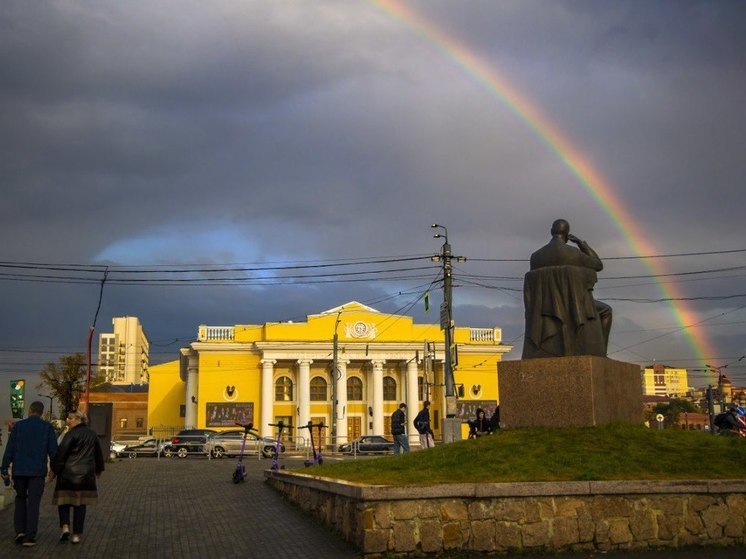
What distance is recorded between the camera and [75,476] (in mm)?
10086

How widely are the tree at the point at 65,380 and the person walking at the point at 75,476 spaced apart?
45.8 m

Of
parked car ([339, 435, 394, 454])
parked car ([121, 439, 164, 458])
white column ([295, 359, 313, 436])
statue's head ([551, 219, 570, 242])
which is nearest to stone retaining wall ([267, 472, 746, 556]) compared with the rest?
statue's head ([551, 219, 570, 242])

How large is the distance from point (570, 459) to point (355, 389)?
186ft

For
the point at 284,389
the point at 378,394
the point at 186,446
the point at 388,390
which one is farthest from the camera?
the point at 388,390

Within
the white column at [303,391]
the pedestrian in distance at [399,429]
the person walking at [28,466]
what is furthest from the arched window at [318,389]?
the person walking at [28,466]

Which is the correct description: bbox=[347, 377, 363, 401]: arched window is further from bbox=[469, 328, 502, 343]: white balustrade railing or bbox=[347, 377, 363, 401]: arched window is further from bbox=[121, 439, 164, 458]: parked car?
bbox=[121, 439, 164, 458]: parked car

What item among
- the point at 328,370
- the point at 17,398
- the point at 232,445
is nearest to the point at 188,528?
the point at 17,398

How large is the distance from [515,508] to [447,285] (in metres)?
21.5

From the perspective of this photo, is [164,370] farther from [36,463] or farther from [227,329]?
[36,463]

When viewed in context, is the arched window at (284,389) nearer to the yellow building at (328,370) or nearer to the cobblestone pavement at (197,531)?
the yellow building at (328,370)

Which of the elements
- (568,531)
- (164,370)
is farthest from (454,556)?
(164,370)

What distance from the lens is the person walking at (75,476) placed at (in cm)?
1003

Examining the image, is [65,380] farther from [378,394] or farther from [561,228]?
[561,228]

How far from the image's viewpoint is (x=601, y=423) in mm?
12688
